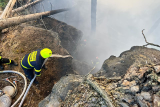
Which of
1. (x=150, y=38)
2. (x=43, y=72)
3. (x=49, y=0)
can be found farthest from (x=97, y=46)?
(x=150, y=38)

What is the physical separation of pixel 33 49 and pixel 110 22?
15.1 m

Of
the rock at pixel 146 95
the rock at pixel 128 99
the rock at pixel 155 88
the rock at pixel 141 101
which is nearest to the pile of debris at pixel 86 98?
the rock at pixel 128 99

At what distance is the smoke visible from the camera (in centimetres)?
1212

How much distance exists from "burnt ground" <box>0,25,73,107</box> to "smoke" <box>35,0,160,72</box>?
4792mm

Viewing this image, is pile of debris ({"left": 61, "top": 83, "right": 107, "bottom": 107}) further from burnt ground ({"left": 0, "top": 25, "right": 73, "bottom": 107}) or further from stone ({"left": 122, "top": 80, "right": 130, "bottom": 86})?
burnt ground ({"left": 0, "top": 25, "right": 73, "bottom": 107})

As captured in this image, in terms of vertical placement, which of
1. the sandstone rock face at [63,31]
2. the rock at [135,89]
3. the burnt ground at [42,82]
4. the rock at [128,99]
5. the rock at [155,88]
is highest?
the sandstone rock face at [63,31]

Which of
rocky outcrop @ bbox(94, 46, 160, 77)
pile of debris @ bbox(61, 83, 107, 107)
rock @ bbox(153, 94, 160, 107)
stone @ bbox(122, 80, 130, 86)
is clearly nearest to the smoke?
rocky outcrop @ bbox(94, 46, 160, 77)

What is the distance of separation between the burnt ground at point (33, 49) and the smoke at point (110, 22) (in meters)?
4.79

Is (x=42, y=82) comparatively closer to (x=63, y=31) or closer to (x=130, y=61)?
(x=130, y=61)

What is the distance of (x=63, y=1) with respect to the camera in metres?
12.4

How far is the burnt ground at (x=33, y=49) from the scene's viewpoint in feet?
11.7

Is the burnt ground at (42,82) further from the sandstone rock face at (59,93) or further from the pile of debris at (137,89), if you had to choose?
the pile of debris at (137,89)

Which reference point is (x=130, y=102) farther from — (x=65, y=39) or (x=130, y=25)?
(x=130, y=25)

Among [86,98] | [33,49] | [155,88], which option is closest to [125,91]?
[155,88]
